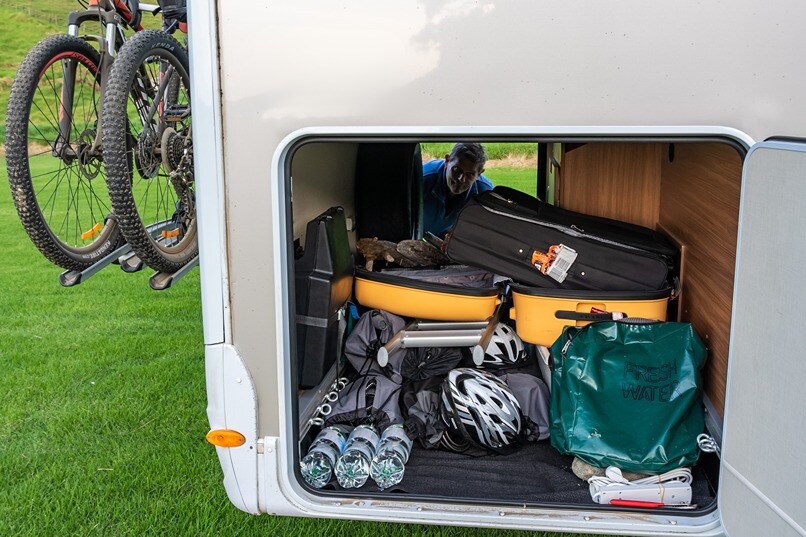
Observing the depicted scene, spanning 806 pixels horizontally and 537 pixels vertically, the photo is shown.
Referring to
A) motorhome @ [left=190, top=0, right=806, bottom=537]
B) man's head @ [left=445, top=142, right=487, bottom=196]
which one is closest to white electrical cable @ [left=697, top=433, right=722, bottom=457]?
motorhome @ [left=190, top=0, right=806, bottom=537]

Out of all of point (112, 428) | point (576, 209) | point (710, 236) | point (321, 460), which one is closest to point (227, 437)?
point (321, 460)

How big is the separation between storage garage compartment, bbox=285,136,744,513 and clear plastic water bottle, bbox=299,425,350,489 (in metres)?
0.05

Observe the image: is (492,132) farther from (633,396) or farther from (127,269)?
(127,269)

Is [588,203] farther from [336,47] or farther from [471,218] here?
[336,47]

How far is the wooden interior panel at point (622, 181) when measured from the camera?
366cm

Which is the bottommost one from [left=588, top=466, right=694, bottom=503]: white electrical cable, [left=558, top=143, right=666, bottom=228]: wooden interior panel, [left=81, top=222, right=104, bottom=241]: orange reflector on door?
[left=588, top=466, right=694, bottom=503]: white electrical cable

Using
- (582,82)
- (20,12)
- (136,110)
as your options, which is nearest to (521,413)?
(582,82)

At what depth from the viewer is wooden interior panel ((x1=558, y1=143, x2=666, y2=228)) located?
3660 mm

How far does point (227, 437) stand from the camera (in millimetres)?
2303

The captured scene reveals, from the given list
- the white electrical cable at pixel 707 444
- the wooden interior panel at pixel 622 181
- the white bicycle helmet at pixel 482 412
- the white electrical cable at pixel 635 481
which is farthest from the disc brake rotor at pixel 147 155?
the white electrical cable at pixel 707 444

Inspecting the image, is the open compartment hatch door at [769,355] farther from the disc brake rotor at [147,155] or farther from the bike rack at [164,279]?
the disc brake rotor at [147,155]

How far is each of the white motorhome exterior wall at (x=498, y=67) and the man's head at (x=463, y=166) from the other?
128 inches

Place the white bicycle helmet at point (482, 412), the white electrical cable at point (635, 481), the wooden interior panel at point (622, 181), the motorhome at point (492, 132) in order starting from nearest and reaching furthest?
1. the motorhome at point (492, 132)
2. the white electrical cable at point (635, 481)
3. the white bicycle helmet at point (482, 412)
4. the wooden interior panel at point (622, 181)

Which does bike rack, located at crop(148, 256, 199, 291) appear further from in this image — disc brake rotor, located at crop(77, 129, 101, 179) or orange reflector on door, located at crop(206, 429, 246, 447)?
orange reflector on door, located at crop(206, 429, 246, 447)
